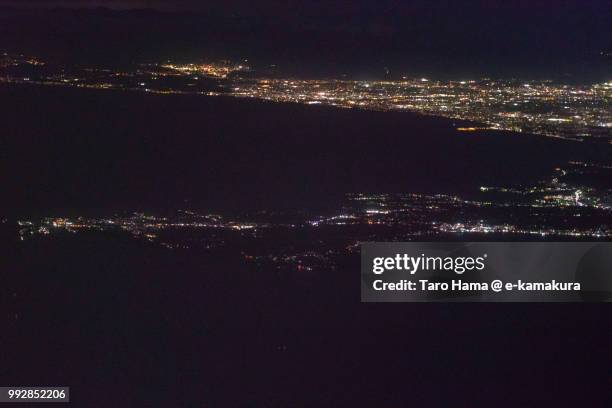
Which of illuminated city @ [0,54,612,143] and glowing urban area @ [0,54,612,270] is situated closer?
glowing urban area @ [0,54,612,270]

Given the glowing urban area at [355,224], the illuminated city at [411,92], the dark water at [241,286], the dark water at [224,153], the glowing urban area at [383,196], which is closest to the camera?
the dark water at [241,286]

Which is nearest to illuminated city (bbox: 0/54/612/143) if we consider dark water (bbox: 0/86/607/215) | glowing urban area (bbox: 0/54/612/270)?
glowing urban area (bbox: 0/54/612/270)

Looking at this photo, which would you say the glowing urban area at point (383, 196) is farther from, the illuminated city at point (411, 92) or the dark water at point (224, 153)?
the dark water at point (224, 153)

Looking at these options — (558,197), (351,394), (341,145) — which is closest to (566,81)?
(558,197)

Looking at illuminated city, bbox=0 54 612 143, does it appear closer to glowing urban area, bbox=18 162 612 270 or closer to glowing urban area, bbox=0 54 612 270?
glowing urban area, bbox=0 54 612 270

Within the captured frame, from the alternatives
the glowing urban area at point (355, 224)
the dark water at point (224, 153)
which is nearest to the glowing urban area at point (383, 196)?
the glowing urban area at point (355, 224)

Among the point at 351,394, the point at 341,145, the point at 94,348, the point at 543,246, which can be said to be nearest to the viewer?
the point at 351,394

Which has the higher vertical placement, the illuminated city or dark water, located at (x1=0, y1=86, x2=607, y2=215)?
the illuminated city

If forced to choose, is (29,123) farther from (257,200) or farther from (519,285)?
(519,285)

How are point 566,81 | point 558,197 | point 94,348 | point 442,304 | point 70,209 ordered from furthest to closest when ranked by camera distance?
point 566,81 < point 558,197 < point 70,209 < point 442,304 < point 94,348
